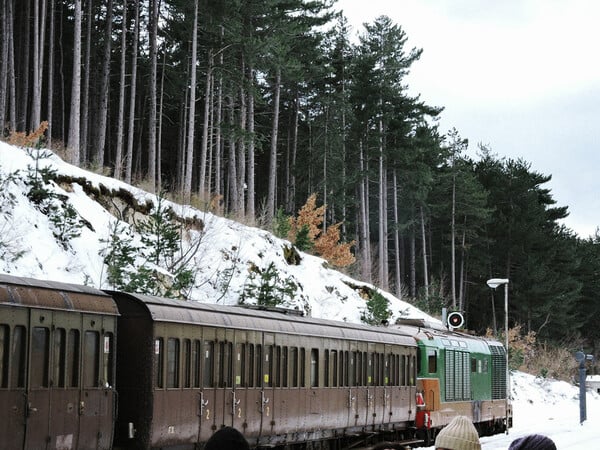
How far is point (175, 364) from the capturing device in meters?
15.2

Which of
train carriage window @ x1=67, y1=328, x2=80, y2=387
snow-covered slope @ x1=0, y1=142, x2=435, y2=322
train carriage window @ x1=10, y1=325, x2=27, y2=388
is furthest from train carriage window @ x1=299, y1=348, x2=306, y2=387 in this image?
train carriage window @ x1=10, y1=325, x2=27, y2=388

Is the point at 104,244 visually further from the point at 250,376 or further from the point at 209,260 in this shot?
the point at 250,376

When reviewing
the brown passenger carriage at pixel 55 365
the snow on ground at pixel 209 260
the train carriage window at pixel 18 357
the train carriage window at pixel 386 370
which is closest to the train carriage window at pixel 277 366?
the brown passenger carriage at pixel 55 365

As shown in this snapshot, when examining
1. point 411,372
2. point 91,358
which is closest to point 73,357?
point 91,358

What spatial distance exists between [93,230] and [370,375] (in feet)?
27.2

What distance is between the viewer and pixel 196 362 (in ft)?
52.3

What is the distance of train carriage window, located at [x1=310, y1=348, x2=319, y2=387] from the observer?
820 inches

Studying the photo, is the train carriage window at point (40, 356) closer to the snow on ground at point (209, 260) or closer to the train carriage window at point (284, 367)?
the train carriage window at point (284, 367)

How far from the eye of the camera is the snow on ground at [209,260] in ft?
81.2

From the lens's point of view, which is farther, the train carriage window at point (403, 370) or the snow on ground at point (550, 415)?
the snow on ground at point (550, 415)

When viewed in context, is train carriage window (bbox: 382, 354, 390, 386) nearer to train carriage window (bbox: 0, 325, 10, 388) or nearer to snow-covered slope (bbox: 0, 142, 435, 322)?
snow-covered slope (bbox: 0, 142, 435, 322)

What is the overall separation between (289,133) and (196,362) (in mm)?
51790

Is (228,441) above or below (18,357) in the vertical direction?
below

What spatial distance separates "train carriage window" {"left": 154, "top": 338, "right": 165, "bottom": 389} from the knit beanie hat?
9955mm
